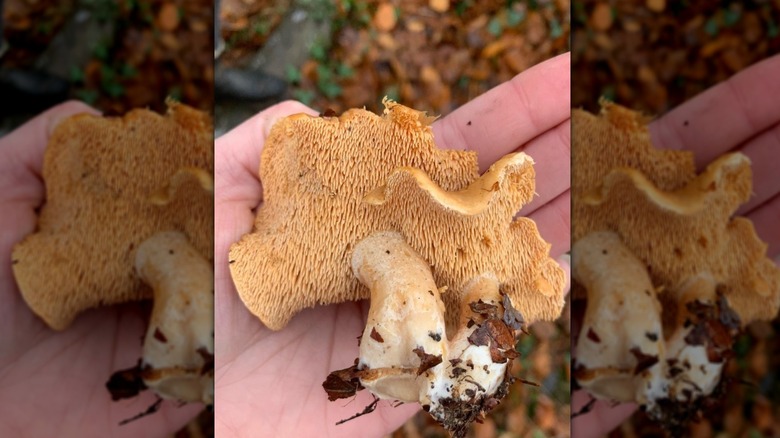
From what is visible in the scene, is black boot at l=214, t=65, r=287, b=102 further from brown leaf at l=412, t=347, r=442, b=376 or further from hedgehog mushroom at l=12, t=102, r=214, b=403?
brown leaf at l=412, t=347, r=442, b=376

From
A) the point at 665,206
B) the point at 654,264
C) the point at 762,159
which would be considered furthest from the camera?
the point at 762,159

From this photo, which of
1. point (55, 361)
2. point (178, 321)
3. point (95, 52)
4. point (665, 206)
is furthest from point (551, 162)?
point (55, 361)

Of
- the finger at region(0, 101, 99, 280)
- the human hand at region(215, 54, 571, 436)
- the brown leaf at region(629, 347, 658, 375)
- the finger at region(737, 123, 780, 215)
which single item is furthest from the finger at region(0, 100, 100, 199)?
the finger at region(737, 123, 780, 215)

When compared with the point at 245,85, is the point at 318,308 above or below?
below

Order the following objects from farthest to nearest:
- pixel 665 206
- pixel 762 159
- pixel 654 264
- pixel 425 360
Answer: pixel 762 159 → pixel 654 264 → pixel 665 206 → pixel 425 360

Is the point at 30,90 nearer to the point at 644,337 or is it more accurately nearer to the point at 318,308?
the point at 318,308

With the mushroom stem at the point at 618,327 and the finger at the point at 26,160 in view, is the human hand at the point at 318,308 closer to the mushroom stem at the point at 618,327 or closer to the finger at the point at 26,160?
the mushroom stem at the point at 618,327

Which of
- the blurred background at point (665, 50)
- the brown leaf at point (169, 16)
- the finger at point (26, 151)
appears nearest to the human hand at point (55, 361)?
the finger at point (26, 151)

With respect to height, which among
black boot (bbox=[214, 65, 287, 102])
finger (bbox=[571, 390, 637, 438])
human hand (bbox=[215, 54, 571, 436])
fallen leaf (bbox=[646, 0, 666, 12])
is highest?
fallen leaf (bbox=[646, 0, 666, 12])
